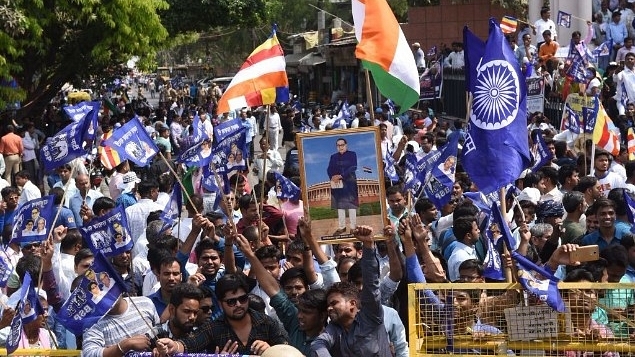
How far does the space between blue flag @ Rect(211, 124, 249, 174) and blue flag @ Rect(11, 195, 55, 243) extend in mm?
2391

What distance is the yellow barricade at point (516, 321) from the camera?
20.9 feet

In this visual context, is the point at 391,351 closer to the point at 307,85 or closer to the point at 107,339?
the point at 107,339

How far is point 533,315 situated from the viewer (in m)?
6.37

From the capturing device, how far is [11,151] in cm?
2145

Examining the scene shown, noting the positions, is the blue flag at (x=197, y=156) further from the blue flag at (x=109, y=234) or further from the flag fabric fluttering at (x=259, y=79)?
the blue flag at (x=109, y=234)

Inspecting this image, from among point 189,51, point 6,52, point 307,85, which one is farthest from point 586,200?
point 189,51

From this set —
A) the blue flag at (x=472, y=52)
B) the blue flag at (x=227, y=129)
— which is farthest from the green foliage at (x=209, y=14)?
the blue flag at (x=472, y=52)

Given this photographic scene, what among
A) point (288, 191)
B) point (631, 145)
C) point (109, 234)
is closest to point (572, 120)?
point (631, 145)

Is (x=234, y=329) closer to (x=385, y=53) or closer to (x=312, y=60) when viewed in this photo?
(x=385, y=53)

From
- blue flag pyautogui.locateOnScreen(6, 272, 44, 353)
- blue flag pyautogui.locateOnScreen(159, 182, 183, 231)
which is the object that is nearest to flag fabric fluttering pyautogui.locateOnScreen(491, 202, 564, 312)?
blue flag pyautogui.locateOnScreen(6, 272, 44, 353)

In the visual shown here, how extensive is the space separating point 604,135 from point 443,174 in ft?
10.9

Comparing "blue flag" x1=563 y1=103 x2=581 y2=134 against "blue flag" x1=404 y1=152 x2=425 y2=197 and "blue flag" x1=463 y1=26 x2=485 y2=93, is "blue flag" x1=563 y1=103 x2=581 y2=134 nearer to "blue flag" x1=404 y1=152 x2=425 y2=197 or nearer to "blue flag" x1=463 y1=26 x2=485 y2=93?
"blue flag" x1=404 y1=152 x2=425 y2=197

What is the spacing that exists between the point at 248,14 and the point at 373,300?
82.7 ft

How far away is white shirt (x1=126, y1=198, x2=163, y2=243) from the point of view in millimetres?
11820
